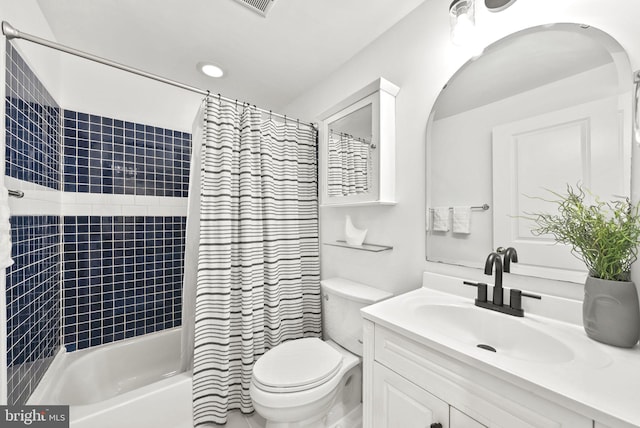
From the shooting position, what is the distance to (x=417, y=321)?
92 cm

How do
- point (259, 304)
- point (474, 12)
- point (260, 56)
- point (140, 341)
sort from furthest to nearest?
point (140, 341)
point (260, 56)
point (259, 304)
point (474, 12)

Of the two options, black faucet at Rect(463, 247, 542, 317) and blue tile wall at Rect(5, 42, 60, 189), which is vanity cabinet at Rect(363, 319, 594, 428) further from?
blue tile wall at Rect(5, 42, 60, 189)

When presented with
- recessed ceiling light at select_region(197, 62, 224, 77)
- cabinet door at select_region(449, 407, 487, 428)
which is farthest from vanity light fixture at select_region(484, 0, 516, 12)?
recessed ceiling light at select_region(197, 62, 224, 77)

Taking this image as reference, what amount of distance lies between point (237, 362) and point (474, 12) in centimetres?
223

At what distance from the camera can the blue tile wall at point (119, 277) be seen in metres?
1.73

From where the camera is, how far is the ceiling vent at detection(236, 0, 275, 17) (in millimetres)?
1293

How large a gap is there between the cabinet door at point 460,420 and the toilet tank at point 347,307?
0.63 meters

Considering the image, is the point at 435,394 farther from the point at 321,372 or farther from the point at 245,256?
the point at 245,256

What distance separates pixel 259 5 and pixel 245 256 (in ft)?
4.58

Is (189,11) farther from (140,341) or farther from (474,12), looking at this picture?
(140,341)

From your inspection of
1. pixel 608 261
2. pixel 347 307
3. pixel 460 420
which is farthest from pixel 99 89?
pixel 608 261

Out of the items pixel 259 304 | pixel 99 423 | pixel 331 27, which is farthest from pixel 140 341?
pixel 331 27

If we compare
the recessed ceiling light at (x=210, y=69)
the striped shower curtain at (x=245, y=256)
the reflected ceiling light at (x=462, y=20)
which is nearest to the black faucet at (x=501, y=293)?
the reflected ceiling light at (x=462, y=20)

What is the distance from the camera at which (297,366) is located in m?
1.31
